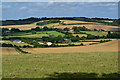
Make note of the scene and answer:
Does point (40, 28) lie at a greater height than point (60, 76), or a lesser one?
greater

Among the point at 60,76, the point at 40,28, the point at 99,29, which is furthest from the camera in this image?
the point at 40,28

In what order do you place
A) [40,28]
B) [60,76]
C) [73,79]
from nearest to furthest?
[73,79]
[60,76]
[40,28]

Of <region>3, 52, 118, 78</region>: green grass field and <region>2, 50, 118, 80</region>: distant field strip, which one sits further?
<region>2, 50, 118, 80</region>: distant field strip

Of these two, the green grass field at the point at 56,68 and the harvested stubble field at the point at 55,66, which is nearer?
the green grass field at the point at 56,68

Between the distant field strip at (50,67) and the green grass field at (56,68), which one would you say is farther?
the distant field strip at (50,67)

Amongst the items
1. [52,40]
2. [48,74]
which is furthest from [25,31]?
[48,74]

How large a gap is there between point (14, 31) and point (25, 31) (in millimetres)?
5341

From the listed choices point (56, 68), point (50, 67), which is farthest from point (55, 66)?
point (56, 68)

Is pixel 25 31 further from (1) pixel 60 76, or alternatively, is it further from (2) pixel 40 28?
(1) pixel 60 76

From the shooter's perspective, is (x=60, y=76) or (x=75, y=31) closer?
(x=60, y=76)

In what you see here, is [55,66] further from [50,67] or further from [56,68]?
[56,68]

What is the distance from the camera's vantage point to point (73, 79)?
11039 millimetres

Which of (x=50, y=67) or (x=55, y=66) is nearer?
(x=50, y=67)

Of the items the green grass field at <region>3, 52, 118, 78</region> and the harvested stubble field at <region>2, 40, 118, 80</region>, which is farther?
the harvested stubble field at <region>2, 40, 118, 80</region>
